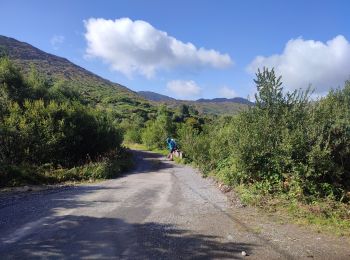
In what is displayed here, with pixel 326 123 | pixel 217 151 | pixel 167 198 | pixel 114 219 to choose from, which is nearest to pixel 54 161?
pixel 217 151

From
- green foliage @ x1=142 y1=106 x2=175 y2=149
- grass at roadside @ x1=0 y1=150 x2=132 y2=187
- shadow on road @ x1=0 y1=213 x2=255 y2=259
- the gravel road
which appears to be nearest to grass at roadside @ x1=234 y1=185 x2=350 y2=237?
the gravel road

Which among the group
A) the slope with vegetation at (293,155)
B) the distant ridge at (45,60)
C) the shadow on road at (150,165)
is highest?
the distant ridge at (45,60)

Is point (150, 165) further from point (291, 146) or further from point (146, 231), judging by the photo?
point (146, 231)

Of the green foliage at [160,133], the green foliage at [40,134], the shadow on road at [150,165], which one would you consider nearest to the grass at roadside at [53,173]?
the green foliage at [40,134]

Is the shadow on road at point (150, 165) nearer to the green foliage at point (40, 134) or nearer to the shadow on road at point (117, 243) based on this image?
the green foliage at point (40, 134)

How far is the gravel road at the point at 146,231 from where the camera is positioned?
6555 mm

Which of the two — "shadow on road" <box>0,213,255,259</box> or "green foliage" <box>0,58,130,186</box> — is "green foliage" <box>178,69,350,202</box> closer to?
"shadow on road" <box>0,213,255,259</box>

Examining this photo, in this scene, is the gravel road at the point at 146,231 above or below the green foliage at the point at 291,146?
below

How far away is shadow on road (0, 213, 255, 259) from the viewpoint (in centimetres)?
634

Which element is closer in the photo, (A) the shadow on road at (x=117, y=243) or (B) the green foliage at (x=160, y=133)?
(A) the shadow on road at (x=117, y=243)

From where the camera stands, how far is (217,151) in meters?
17.4

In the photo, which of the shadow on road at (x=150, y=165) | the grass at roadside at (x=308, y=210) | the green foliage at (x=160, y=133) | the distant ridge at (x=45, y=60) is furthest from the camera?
the distant ridge at (x=45, y=60)

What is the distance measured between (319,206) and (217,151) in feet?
25.5

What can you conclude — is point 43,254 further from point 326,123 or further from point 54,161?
point 54,161
